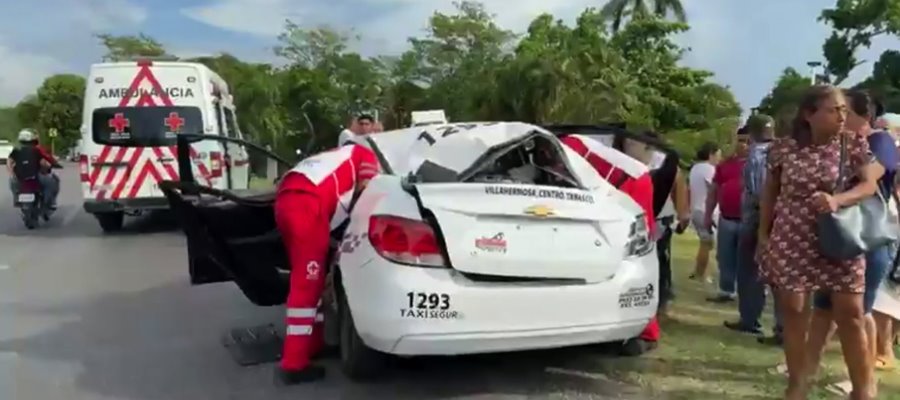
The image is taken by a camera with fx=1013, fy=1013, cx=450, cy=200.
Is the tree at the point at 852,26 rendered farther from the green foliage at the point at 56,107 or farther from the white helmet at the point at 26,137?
the green foliage at the point at 56,107

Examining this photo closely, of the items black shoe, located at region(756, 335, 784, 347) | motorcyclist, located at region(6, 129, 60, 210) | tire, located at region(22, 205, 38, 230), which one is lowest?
tire, located at region(22, 205, 38, 230)

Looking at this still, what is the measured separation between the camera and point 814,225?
479 cm

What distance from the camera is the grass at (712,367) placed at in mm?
5570

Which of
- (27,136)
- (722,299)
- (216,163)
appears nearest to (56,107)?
(27,136)

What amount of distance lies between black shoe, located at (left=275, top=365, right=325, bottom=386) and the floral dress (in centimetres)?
264

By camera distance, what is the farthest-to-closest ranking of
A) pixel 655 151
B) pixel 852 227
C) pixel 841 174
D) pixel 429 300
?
pixel 655 151, pixel 429 300, pixel 841 174, pixel 852 227

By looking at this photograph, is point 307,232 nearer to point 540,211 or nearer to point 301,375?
point 301,375

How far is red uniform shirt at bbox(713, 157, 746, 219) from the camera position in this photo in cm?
808

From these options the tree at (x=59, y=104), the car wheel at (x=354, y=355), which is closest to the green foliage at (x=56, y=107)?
the tree at (x=59, y=104)

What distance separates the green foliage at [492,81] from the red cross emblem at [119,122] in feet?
44.4

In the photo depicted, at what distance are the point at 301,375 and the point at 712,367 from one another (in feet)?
8.06

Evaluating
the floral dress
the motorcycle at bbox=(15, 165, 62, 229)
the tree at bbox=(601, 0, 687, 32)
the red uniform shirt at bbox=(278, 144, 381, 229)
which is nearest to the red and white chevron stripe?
the motorcycle at bbox=(15, 165, 62, 229)

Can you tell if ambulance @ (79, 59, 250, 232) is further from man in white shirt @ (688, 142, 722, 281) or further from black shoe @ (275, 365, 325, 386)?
black shoe @ (275, 365, 325, 386)

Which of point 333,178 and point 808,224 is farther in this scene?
point 333,178
